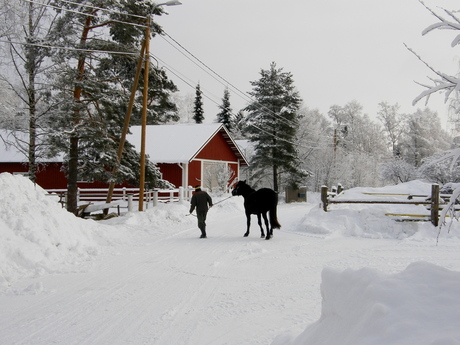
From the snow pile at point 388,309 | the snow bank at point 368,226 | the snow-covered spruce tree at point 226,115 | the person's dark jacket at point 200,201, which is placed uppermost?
the snow-covered spruce tree at point 226,115

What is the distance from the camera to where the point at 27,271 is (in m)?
7.40

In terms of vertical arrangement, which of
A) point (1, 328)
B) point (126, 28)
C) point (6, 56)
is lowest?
point (1, 328)

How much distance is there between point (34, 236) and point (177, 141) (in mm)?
22881

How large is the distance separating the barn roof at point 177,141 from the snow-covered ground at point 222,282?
49.8 ft

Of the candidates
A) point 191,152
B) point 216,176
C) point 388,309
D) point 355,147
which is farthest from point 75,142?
point 355,147

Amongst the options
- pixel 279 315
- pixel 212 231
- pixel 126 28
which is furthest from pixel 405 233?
pixel 126 28

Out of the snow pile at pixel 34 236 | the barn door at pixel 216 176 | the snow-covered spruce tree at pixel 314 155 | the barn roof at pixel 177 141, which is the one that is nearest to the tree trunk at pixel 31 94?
the snow pile at pixel 34 236

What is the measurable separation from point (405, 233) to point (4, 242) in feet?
35.9

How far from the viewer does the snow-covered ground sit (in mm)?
2881

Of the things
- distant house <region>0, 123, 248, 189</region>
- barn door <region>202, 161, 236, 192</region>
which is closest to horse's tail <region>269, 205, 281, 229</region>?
distant house <region>0, 123, 248, 189</region>

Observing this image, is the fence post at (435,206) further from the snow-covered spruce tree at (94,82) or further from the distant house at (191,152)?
the distant house at (191,152)

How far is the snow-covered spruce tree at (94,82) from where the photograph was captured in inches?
606

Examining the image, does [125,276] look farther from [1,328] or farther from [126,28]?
[126,28]

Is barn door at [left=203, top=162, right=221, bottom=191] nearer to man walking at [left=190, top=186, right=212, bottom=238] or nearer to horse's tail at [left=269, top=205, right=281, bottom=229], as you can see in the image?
man walking at [left=190, top=186, right=212, bottom=238]
